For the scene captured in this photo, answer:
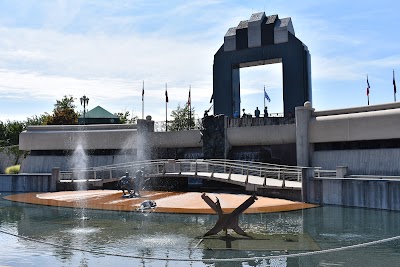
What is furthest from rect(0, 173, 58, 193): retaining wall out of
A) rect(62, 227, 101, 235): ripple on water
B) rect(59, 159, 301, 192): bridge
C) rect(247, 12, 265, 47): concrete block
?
rect(247, 12, 265, 47): concrete block

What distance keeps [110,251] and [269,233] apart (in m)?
6.14

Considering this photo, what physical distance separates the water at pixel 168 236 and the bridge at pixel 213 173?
195 inches

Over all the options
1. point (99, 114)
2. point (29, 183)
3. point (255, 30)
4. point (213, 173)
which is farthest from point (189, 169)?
point (99, 114)

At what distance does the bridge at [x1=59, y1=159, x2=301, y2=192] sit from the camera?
27.8 m

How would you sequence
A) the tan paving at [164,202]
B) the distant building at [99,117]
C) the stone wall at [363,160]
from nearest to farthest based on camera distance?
the tan paving at [164,202]
the stone wall at [363,160]
the distant building at [99,117]

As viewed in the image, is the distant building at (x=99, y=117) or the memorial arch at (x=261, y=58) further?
the distant building at (x=99, y=117)

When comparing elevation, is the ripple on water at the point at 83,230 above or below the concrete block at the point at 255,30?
below

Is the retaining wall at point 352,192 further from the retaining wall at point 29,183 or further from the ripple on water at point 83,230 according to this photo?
the retaining wall at point 29,183

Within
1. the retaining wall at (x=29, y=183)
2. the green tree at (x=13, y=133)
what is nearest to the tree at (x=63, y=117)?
the green tree at (x=13, y=133)

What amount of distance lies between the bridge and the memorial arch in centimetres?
749

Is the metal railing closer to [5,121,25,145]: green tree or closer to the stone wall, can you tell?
the stone wall

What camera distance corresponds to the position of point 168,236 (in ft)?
53.0

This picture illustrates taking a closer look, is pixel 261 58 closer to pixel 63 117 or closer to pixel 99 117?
pixel 99 117

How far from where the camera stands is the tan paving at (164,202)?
918 inches
